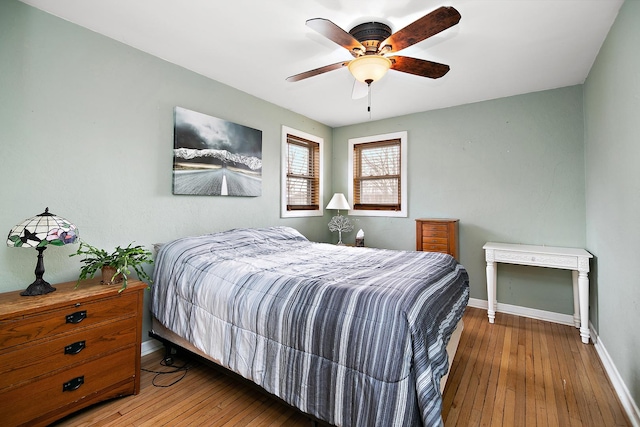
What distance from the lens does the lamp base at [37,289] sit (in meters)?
1.71

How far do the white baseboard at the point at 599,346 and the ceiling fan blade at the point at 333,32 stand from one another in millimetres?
2738

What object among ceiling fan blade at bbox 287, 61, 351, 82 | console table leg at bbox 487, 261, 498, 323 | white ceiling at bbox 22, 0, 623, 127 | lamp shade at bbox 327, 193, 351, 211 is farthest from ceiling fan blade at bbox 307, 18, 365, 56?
console table leg at bbox 487, 261, 498, 323

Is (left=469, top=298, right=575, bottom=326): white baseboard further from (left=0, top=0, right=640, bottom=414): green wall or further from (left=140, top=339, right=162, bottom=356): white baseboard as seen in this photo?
(left=140, top=339, right=162, bottom=356): white baseboard

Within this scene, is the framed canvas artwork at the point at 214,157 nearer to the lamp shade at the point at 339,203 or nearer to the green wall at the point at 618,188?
the lamp shade at the point at 339,203

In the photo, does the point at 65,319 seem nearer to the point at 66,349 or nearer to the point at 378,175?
the point at 66,349

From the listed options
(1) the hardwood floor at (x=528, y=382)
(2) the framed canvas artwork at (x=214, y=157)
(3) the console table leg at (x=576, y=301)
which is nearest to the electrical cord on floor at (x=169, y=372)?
(2) the framed canvas artwork at (x=214, y=157)

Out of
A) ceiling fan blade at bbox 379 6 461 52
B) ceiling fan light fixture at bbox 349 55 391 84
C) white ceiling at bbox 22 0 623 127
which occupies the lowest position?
ceiling fan light fixture at bbox 349 55 391 84

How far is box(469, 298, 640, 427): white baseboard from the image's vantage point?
5.71 feet

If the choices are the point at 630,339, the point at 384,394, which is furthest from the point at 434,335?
the point at 630,339

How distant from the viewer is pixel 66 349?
5.42ft

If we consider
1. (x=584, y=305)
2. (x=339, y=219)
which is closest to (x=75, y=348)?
(x=339, y=219)

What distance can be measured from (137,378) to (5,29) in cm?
237

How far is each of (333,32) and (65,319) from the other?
2254 mm

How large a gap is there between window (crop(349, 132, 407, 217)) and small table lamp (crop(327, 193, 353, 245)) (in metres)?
0.29
